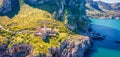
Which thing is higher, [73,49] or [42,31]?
[42,31]

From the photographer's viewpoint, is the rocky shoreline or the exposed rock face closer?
the rocky shoreline

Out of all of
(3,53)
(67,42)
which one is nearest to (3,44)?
(3,53)

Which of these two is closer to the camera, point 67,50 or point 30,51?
point 30,51

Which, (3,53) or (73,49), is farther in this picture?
(73,49)

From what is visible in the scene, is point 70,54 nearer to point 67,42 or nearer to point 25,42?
point 67,42

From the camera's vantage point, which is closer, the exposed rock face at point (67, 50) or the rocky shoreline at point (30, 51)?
the rocky shoreline at point (30, 51)

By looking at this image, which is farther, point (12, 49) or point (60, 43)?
point (60, 43)

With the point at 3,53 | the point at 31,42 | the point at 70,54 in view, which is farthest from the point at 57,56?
the point at 3,53

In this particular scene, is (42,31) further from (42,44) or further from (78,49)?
(78,49)

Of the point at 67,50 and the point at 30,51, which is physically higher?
the point at 30,51
